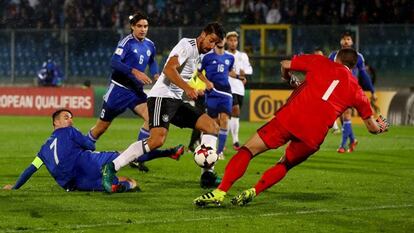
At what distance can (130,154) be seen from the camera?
41.7 feet

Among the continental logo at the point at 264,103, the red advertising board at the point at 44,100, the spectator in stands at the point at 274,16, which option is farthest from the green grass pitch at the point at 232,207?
the spectator in stands at the point at 274,16

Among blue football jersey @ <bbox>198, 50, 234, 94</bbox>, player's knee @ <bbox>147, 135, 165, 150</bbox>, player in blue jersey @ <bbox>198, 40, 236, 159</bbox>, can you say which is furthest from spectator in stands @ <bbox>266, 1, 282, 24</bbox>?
player's knee @ <bbox>147, 135, 165, 150</bbox>

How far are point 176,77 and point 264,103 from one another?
18.7m

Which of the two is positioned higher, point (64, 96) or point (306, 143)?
point (306, 143)

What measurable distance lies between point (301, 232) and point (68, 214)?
8.29ft

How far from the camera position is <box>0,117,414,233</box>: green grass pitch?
32.8ft

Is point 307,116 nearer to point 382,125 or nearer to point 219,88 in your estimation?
point 382,125

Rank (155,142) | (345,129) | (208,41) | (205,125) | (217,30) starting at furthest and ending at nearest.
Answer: (345,129), (205,125), (155,142), (208,41), (217,30)

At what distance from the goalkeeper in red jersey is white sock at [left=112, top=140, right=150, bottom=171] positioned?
5.34 ft

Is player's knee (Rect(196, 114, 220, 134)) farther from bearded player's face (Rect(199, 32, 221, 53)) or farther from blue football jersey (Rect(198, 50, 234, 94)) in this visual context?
blue football jersey (Rect(198, 50, 234, 94))

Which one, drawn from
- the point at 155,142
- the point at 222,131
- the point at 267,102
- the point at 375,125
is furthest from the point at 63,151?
→ the point at 267,102

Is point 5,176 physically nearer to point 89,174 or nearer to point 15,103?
point 89,174

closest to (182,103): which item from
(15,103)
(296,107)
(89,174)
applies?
(89,174)

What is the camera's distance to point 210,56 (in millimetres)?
19359
